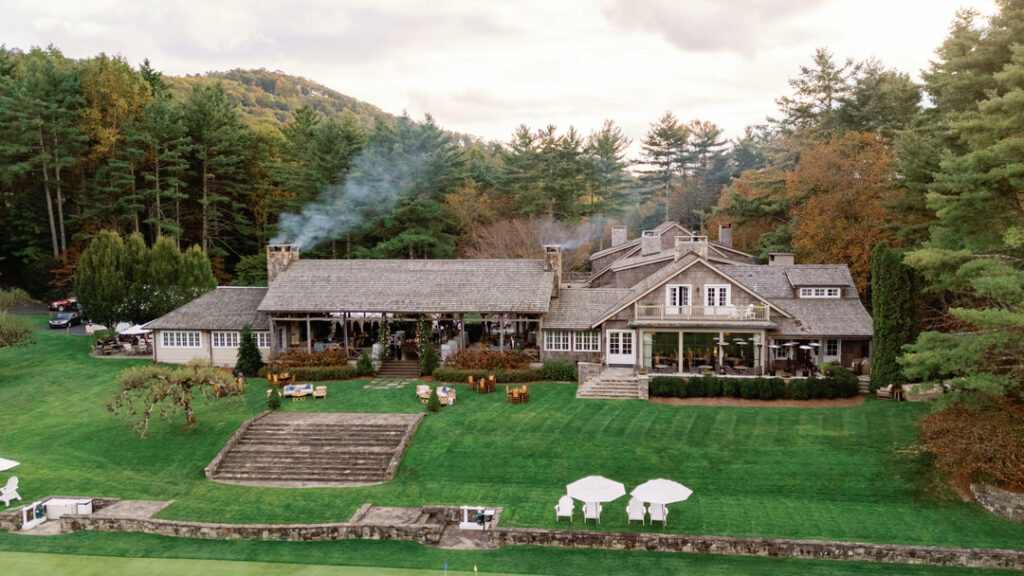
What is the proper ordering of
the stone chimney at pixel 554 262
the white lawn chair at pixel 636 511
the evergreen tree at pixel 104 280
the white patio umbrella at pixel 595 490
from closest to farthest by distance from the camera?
the white patio umbrella at pixel 595 490 < the white lawn chair at pixel 636 511 < the stone chimney at pixel 554 262 < the evergreen tree at pixel 104 280

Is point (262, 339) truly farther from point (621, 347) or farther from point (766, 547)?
point (766, 547)

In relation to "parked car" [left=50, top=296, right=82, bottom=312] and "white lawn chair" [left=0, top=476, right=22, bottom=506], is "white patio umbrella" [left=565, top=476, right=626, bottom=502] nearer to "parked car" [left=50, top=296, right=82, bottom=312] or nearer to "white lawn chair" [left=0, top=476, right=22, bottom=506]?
"white lawn chair" [left=0, top=476, right=22, bottom=506]

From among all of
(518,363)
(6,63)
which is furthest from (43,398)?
(6,63)

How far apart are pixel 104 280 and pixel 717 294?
32.9m

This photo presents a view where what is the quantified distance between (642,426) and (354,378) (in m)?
14.6

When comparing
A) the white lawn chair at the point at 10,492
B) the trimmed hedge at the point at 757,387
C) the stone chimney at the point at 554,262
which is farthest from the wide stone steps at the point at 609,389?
the white lawn chair at the point at 10,492

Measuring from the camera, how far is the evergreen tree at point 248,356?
3378 centimetres

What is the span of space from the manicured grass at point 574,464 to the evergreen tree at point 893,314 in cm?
172

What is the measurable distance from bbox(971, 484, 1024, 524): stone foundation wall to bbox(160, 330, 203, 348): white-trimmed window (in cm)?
3387

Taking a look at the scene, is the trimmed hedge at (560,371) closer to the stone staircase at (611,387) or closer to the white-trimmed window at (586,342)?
the stone staircase at (611,387)

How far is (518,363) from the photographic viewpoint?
32.4 metres

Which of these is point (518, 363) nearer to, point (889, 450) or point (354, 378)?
point (354, 378)

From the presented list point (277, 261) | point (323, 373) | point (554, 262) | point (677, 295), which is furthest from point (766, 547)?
point (277, 261)

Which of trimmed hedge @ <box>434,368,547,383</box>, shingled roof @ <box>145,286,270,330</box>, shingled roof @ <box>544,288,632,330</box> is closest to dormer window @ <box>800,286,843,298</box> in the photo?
shingled roof @ <box>544,288,632,330</box>
